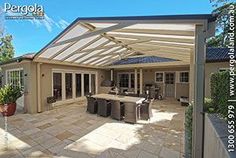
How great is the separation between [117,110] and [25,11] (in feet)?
24.6

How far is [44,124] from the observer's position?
22.9 feet

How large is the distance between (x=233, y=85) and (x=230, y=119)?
0.47m

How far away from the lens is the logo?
30.1 ft

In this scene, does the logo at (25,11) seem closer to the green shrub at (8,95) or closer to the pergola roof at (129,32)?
the pergola roof at (129,32)

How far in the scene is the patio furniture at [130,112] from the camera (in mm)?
7090

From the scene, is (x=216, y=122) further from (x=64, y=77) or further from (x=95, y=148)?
(x=64, y=77)

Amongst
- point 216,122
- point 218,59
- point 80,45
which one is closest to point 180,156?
point 216,122

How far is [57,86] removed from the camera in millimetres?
10938

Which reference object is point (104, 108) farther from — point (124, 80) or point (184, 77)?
point (124, 80)

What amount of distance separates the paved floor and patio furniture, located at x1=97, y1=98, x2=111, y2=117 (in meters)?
0.46

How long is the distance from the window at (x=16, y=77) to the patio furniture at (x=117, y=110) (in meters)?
5.75

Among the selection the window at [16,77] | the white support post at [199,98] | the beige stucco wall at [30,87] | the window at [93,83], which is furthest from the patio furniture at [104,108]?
the window at [93,83]

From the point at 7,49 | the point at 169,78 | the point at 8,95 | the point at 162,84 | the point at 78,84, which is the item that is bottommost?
the point at 8,95

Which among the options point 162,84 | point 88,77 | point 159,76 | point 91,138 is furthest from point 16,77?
point 162,84
